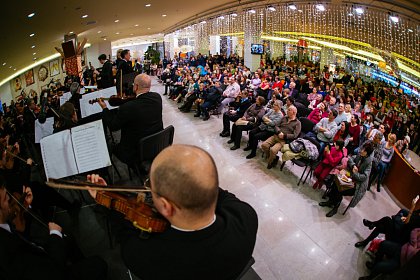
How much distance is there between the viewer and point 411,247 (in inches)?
91.1

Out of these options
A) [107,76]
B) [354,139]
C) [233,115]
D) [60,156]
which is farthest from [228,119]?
[60,156]

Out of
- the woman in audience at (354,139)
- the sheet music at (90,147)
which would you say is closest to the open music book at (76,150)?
the sheet music at (90,147)

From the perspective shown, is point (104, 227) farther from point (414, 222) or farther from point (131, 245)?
point (414, 222)

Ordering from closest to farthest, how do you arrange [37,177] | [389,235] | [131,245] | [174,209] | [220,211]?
[174,209]
[131,245]
[220,211]
[389,235]
[37,177]

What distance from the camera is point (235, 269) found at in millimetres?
1021

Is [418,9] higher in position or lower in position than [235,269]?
higher

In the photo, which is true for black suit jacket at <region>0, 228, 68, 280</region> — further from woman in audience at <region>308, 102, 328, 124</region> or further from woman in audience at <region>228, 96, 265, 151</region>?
woman in audience at <region>308, 102, 328, 124</region>

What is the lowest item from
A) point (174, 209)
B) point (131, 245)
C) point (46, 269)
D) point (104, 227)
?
point (104, 227)

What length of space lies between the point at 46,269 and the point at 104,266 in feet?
1.93

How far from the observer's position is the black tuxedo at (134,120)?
264 cm

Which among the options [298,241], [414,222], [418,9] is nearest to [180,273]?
[298,241]

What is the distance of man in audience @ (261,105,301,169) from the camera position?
434 cm

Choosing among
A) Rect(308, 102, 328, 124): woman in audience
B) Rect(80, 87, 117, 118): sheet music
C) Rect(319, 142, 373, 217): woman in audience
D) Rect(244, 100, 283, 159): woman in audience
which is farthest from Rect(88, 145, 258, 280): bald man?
Rect(308, 102, 328, 124): woman in audience

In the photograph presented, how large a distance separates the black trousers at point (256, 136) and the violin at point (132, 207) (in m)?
3.68
